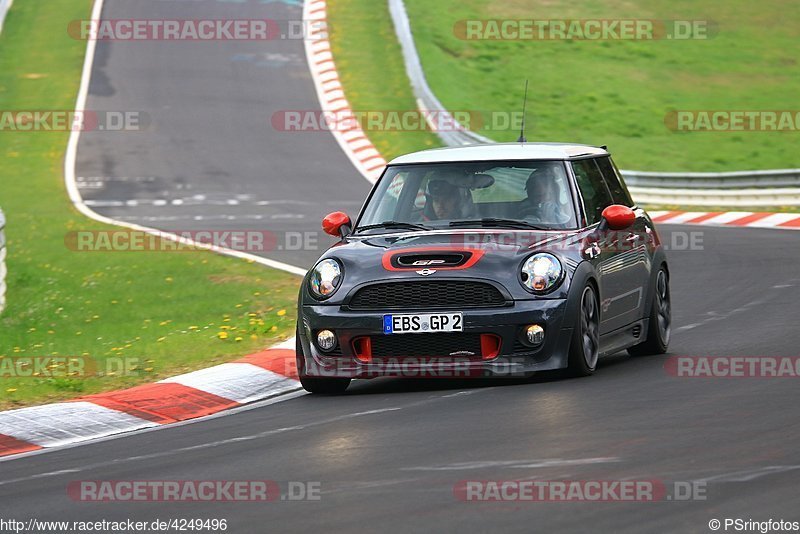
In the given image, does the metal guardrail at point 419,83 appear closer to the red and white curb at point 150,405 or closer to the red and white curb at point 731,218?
the red and white curb at point 731,218

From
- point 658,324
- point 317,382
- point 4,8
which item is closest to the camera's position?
point 317,382

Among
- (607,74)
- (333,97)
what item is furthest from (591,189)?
(607,74)

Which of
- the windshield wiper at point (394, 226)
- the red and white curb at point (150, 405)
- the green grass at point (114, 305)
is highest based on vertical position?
the windshield wiper at point (394, 226)

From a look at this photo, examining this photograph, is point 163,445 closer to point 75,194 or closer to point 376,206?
point 376,206

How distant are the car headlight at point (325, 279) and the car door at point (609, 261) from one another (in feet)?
5.66

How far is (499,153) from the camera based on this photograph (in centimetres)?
1096

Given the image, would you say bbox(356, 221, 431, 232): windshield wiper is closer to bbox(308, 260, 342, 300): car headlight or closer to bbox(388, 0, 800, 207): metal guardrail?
bbox(308, 260, 342, 300): car headlight

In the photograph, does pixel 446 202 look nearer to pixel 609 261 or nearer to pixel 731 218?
pixel 609 261

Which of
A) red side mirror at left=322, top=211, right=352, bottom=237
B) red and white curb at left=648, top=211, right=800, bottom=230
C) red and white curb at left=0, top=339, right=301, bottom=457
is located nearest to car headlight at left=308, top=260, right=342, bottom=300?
red side mirror at left=322, top=211, right=352, bottom=237

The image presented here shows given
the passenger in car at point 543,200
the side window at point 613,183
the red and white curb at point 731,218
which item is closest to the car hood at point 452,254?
the passenger in car at point 543,200

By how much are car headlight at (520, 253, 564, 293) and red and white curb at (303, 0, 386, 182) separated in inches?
582

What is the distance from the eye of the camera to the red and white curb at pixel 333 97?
27812mm

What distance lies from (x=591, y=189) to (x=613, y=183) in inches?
26.6

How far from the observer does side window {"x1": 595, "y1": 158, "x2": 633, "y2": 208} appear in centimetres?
1165
